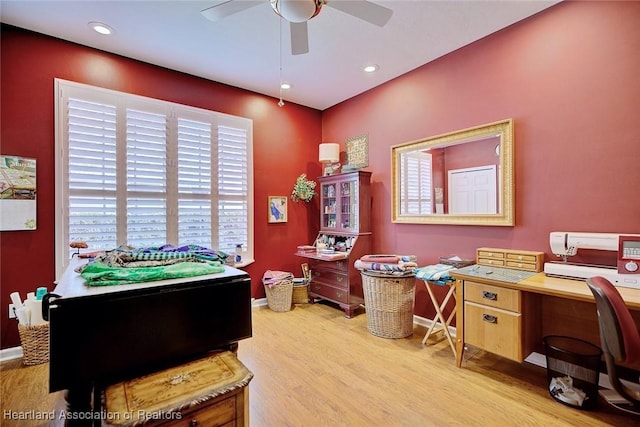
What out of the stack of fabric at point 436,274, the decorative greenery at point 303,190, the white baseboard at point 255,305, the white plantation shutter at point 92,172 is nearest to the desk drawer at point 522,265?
the stack of fabric at point 436,274

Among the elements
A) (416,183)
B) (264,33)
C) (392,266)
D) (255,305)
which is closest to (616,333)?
(392,266)

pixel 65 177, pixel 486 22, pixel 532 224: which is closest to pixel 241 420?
pixel 532 224

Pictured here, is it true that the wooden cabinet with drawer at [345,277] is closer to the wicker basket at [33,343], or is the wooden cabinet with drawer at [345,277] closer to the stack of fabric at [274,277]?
the stack of fabric at [274,277]

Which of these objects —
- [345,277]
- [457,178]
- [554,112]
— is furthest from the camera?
[345,277]

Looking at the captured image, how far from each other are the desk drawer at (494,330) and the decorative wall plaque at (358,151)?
7.58 ft

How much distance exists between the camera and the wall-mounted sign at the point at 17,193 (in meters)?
2.57

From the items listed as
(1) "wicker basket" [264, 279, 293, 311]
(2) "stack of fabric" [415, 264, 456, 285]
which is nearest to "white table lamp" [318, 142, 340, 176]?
(1) "wicker basket" [264, 279, 293, 311]

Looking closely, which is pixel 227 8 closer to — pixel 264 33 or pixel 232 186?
pixel 264 33

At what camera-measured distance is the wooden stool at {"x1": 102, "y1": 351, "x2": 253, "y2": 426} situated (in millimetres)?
1044

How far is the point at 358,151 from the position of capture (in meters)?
4.20

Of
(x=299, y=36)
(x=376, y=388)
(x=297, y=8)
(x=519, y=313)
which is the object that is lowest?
(x=376, y=388)

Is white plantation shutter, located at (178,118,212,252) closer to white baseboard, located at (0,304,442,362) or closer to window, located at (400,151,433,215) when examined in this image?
white baseboard, located at (0,304,442,362)

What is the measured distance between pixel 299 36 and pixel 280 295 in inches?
115

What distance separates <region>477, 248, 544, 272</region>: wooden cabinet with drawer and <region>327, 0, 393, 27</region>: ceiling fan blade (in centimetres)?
213
